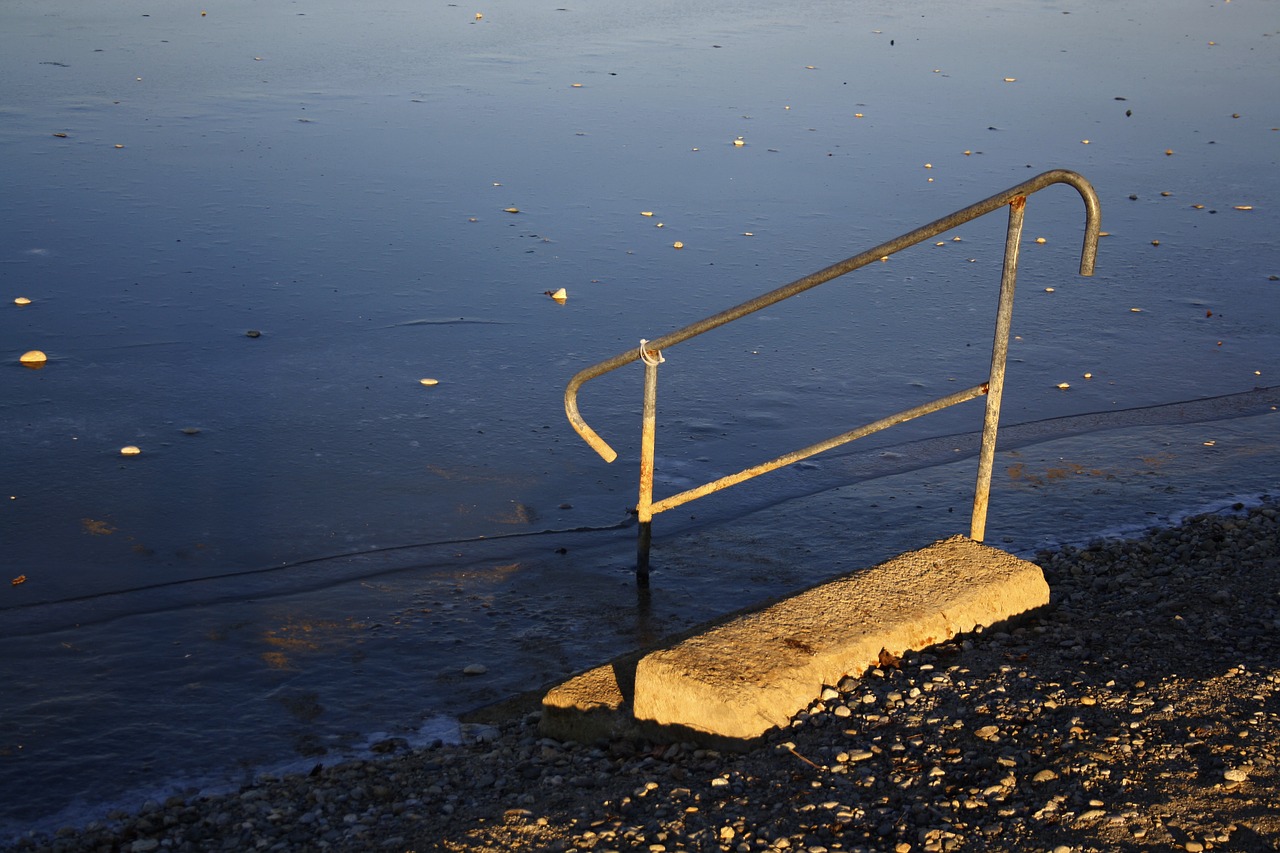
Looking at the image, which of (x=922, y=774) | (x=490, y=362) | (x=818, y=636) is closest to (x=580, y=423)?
(x=818, y=636)

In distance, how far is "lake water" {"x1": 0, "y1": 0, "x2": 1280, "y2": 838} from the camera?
16.0 feet

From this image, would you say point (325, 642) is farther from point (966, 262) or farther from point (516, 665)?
point (966, 262)

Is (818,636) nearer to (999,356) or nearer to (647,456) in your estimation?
(999,356)

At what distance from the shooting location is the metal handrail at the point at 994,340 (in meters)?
4.01

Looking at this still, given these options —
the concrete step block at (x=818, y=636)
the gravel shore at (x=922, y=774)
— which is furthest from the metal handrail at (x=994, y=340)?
the gravel shore at (x=922, y=774)

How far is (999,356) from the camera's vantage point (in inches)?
168

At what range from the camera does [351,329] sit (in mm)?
7633

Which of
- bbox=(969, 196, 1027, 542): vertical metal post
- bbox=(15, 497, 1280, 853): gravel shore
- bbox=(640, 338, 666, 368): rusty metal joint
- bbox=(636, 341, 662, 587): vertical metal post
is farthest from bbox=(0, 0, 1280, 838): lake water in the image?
bbox=(969, 196, 1027, 542): vertical metal post

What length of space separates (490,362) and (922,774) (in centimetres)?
447

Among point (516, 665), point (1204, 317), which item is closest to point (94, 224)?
point (516, 665)

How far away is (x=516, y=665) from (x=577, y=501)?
130 cm

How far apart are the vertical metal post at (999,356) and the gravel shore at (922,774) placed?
1.34 feet

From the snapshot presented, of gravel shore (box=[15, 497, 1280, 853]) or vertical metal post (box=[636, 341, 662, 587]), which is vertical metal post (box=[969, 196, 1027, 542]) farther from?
vertical metal post (box=[636, 341, 662, 587])

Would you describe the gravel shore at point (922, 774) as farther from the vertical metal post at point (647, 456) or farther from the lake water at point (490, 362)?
the vertical metal post at point (647, 456)
